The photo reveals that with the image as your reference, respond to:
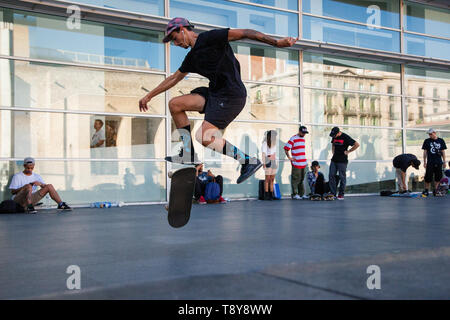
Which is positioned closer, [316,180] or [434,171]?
[316,180]

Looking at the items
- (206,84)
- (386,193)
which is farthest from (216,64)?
(386,193)

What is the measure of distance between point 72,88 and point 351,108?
8.26m

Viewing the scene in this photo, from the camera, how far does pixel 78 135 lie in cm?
1111

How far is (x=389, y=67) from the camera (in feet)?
51.5

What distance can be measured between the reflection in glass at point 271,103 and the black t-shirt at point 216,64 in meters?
8.59

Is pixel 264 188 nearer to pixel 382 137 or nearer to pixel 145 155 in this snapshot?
pixel 145 155

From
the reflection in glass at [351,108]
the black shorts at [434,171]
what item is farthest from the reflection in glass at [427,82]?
the black shorts at [434,171]

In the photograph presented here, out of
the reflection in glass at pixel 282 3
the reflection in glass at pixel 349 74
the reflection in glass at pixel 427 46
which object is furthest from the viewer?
the reflection in glass at pixel 427 46

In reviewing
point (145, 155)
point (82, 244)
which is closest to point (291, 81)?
point (145, 155)

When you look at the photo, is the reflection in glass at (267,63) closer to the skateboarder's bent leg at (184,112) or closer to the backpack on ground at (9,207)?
the backpack on ground at (9,207)

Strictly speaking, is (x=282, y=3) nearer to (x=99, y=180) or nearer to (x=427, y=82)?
(x=427, y=82)

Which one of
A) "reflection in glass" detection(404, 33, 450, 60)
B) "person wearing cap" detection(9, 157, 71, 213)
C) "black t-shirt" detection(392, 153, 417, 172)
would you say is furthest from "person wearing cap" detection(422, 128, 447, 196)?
"person wearing cap" detection(9, 157, 71, 213)

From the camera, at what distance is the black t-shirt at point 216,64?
162 inches

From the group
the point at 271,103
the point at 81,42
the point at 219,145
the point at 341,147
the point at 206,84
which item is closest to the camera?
the point at 219,145
